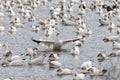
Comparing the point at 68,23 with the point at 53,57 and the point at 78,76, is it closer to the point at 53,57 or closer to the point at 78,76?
the point at 53,57

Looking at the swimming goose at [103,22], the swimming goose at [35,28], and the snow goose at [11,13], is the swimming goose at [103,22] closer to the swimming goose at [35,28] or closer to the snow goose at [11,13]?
the swimming goose at [35,28]

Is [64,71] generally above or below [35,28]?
below

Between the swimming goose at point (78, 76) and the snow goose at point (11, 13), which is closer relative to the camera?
the swimming goose at point (78, 76)

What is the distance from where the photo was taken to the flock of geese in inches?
1014

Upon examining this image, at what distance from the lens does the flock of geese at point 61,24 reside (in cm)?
2575

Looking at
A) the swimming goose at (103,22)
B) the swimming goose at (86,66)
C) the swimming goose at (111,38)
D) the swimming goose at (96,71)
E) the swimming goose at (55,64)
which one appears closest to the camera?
the swimming goose at (96,71)

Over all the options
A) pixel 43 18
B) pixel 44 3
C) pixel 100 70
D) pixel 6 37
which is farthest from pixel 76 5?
pixel 100 70

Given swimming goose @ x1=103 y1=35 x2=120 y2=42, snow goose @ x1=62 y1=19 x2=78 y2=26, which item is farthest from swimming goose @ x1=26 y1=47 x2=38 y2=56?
snow goose @ x1=62 y1=19 x2=78 y2=26

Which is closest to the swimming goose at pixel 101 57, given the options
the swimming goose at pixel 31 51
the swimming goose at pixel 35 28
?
the swimming goose at pixel 31 51

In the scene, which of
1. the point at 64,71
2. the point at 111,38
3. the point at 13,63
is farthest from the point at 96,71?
the point at 111,38

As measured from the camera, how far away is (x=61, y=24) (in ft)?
118

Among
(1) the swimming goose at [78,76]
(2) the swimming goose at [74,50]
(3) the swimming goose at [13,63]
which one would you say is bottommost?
(1) the swimming goose at [78,76]

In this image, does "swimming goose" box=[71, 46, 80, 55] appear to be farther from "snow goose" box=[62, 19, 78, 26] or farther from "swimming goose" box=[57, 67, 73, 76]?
"snow goose" box=[62, 19, 78, 26]

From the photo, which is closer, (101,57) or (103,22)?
(101,57)
